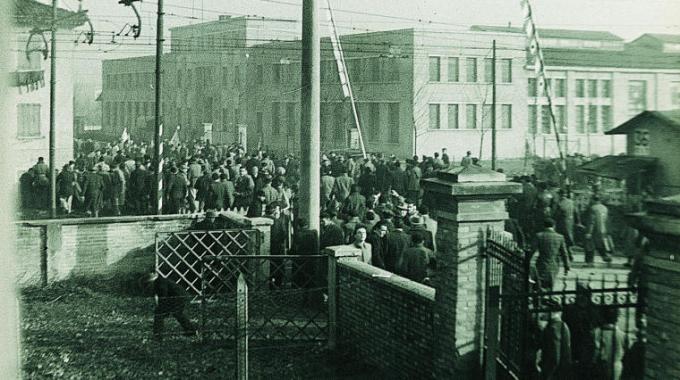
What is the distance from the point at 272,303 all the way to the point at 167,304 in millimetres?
1623

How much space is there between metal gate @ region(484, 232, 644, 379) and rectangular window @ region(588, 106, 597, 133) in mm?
36503

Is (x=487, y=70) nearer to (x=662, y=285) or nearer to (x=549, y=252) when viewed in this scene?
(x=549, y=252)

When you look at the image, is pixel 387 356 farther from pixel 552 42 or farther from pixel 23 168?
pixel 552 42

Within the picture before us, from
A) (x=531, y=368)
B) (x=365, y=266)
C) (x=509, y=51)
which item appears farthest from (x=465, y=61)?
(x=531, y=368)

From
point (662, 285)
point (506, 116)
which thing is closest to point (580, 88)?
point (506, 116)

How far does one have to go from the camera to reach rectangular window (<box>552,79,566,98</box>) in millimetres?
42688

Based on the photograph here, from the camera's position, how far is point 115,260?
14.2 m

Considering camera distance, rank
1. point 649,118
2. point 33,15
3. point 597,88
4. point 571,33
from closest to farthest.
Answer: point 649,118, point 33,15, point 597,88, point 571,33

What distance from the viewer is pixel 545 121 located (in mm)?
46594

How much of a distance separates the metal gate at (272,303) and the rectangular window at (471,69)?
33079mm

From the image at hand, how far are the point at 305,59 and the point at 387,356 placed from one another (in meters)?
5.33

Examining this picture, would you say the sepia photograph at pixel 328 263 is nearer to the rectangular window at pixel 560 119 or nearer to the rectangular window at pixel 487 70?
the rectangular window at pixel 560 119

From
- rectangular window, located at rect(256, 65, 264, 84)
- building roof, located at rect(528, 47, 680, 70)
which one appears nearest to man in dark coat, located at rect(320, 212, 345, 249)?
building roof, located at rect(528, 47, 680, 70)

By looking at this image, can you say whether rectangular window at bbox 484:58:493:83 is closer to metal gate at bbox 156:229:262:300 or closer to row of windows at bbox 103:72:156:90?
row of windows at bbox 103:72:156:90
